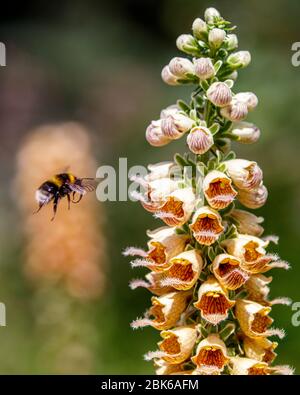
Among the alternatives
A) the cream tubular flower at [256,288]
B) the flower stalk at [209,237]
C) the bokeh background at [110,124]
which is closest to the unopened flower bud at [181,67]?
the flower stalk at [209,237]

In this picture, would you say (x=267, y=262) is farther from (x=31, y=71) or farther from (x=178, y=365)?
(x=31, y=71)

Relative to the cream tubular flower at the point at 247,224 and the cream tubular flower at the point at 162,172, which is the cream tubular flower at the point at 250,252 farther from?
the cream tubular flower at the point at 162,172

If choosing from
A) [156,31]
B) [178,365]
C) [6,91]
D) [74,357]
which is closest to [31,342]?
[74,357]

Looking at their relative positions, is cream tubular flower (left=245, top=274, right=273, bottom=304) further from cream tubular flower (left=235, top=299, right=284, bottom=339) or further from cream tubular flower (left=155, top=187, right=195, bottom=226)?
cream tubular flower (left=155, top=187, right=195, bottom=226)

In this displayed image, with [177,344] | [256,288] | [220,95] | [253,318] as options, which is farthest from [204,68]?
[177,344]

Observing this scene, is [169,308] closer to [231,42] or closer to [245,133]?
[245,133]

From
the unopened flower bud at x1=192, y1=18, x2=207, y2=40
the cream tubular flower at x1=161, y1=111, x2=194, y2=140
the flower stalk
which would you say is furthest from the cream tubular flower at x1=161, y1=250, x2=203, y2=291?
the unopened flower bud at x1=192, y1=18, x2=207, y2=40
